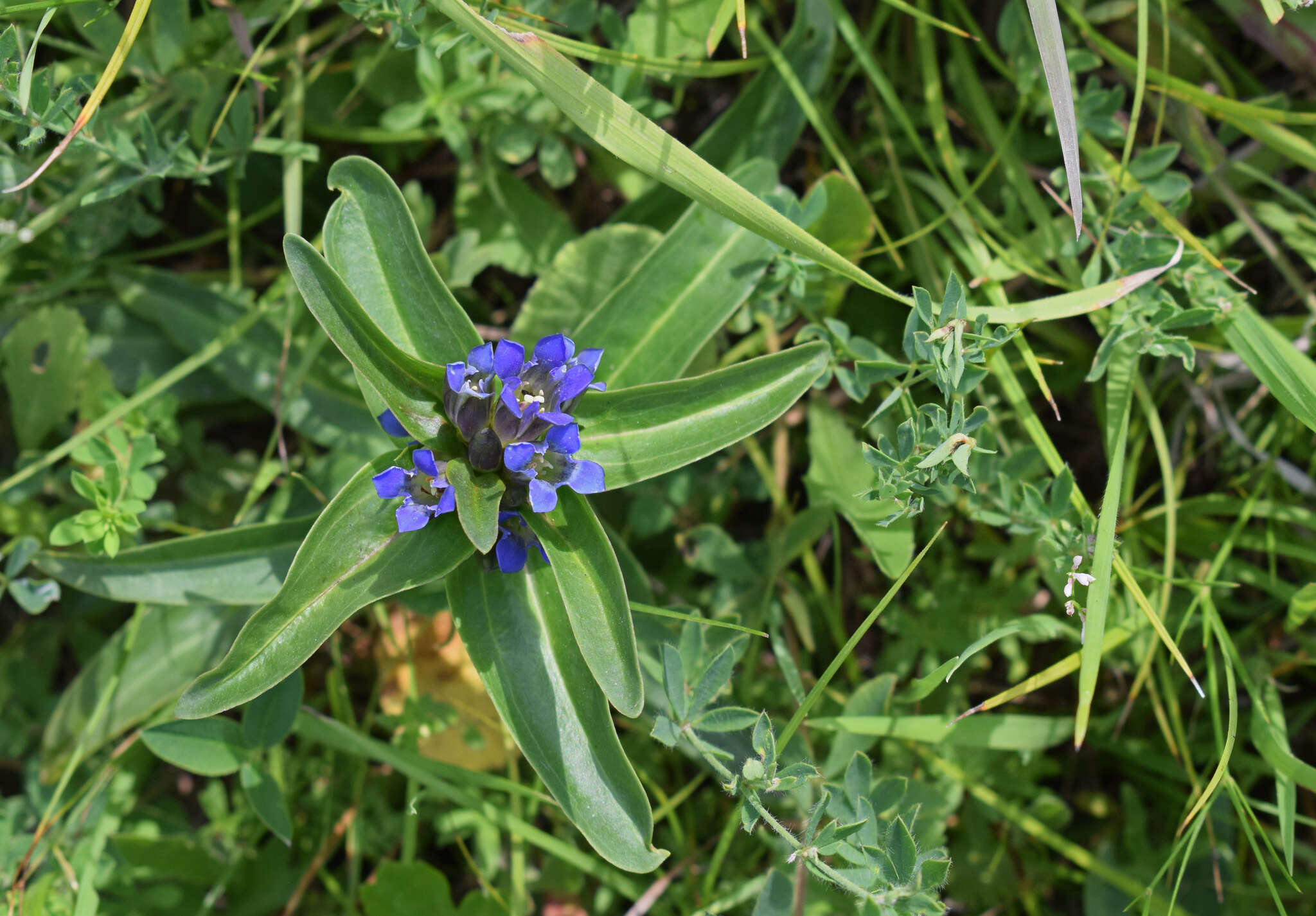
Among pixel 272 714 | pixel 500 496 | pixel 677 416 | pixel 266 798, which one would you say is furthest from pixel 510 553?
pixel 266 798

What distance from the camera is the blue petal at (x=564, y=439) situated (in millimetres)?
2068

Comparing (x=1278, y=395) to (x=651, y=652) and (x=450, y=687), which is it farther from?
(x=450, y=687)

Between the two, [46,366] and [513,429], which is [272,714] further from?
[46,366]

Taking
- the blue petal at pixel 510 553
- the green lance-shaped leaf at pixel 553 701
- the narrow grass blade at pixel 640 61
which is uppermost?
the narrow grass blade at pixel 640 61

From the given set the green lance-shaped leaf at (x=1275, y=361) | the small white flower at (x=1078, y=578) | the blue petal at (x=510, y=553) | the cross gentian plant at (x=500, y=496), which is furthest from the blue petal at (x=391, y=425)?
the green lance-shaped leaf at (x=1275, y=361)

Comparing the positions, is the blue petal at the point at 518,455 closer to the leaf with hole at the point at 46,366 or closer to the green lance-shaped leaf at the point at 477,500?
the green lance-shaped leaf at the point at 477,500

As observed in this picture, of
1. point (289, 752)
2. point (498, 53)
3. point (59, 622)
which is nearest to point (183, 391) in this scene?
point (59, 622)

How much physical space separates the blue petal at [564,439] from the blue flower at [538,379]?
2 centimetres

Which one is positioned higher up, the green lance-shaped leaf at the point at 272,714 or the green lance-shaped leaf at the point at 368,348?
the green lance-shaped leaf at the point at 368,348

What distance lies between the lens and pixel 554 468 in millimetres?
2127

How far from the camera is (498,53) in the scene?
2215mm

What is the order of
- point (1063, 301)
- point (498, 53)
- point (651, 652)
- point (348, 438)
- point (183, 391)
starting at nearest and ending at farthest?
point (498, 53), point (1063, 301), point (651, 652), point (348, 438), point (183, 391)

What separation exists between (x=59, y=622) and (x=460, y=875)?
1691 millimetres

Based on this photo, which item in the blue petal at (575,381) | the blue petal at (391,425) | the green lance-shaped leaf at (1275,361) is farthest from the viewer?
the green lance-shaped leaf at (1275,361)
